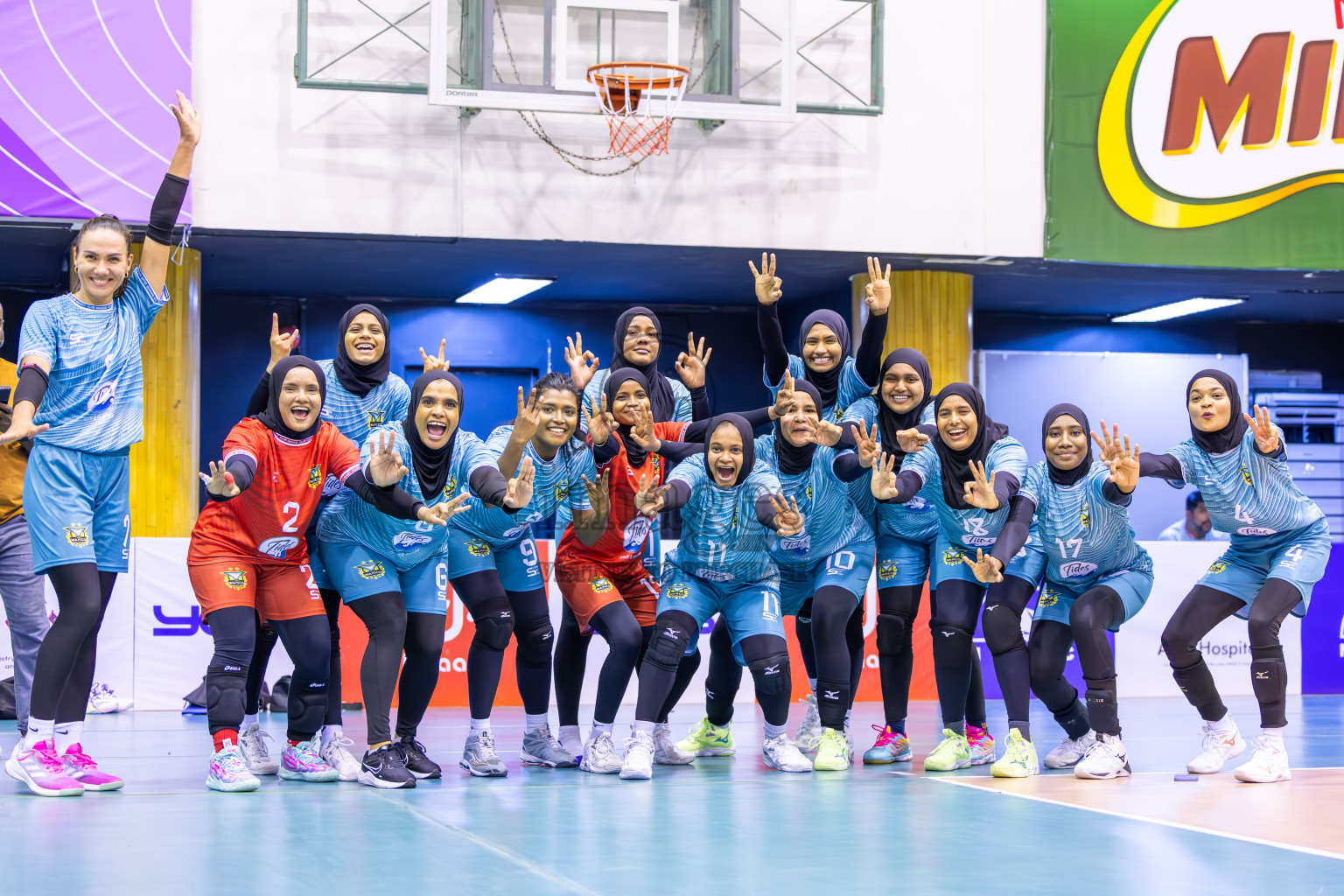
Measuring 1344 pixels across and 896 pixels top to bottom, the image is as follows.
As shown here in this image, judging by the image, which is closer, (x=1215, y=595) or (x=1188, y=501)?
(x=1215, y=595)

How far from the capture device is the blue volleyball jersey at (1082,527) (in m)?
6.43

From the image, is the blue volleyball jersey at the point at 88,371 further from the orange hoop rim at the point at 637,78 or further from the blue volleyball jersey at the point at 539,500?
the orange hoop rim at the point at 637,78

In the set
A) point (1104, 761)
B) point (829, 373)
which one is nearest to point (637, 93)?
point (829, 373)

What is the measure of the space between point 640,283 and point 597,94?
4.02m

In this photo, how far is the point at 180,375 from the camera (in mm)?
11891

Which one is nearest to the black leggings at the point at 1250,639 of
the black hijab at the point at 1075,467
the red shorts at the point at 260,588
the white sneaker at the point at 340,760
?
the black hijab at the point at 1075,467

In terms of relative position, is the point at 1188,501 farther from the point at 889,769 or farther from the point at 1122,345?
the point at 889,769

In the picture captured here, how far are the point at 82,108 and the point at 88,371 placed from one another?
6009 millimetres

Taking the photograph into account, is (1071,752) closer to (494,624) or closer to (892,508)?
(892,508)

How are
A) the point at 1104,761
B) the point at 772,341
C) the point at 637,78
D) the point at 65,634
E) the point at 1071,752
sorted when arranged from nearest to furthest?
the point at 65,634, the point at 1104,761, the point at 1071,752, the point at 772,341, the point at 637,78

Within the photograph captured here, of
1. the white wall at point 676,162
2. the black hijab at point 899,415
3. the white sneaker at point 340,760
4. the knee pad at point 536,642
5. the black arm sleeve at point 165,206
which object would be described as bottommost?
the white sneaker at point 340,760

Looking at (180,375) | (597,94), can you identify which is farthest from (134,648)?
(597,94)

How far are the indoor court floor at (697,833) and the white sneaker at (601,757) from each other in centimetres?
10

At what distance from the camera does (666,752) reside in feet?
22.3
